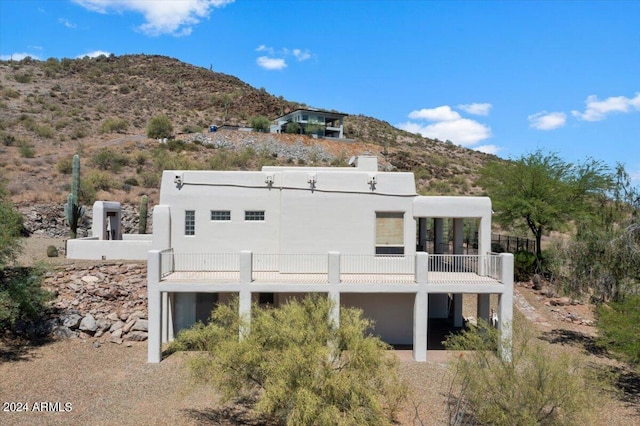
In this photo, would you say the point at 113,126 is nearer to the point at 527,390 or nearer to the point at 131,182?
the point at 131,182

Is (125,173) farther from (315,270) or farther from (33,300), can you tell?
(315,270)

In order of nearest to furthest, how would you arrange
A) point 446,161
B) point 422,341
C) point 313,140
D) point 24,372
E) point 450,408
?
point 450,408 < point 24,372 < point 422,341 < point 313,140 < point 446,161

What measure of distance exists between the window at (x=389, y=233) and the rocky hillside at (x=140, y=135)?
87.5 feet

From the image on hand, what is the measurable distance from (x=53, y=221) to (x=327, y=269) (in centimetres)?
2443

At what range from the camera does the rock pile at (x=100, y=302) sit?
17453mm

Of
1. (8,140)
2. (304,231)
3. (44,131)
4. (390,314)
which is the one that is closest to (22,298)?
(304,231)

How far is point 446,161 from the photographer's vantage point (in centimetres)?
6588

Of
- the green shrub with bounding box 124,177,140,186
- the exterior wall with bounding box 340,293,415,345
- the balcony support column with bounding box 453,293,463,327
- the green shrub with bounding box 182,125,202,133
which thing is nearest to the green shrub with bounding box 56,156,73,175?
the green shrub with bounding box 124,177,140,186

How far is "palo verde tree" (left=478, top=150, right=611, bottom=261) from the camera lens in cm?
2606

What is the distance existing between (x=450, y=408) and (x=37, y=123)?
5830 cm

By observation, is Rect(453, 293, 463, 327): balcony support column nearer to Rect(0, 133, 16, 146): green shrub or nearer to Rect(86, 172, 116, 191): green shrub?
Rect(86, 172, 116, 191): green shrub

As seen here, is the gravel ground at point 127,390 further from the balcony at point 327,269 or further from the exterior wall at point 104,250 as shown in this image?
the exterior wall at point 104,250

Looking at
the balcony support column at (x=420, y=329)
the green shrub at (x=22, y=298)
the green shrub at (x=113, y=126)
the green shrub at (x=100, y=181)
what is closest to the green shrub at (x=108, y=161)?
the green shrub at (x=100, y=181)

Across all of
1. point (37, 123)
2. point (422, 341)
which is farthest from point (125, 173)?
point (422, 341)
